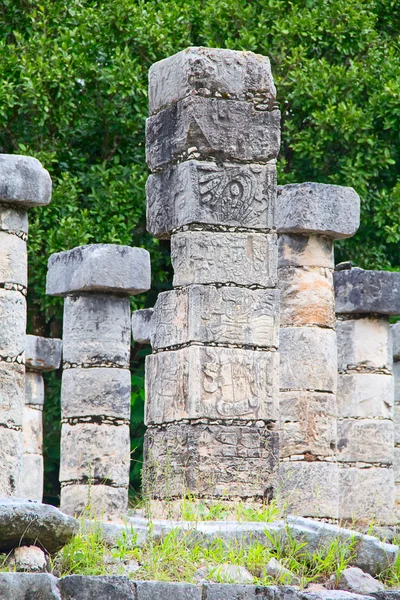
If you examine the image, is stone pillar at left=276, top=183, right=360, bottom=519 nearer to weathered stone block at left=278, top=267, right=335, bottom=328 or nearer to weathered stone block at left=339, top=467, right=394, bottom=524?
weathered stone block at left=278, top=267, right=335, bottom=328

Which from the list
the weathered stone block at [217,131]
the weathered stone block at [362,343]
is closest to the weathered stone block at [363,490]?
the weathered stone block at [362,343]

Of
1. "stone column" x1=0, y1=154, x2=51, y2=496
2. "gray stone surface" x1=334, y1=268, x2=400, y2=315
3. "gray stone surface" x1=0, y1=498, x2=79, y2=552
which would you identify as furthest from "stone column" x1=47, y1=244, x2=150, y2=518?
"gray stone surface" x1=0, y1=498, x2=79, y2=552

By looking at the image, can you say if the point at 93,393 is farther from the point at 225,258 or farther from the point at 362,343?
the point at 225,258

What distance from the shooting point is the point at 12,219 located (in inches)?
425

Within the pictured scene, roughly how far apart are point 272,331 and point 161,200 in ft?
4.59

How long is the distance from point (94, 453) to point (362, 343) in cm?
322

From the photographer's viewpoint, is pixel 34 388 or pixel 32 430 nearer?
pixel 32 430

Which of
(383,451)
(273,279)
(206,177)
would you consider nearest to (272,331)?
(273,279)

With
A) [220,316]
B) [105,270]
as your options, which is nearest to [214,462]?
[220,316]

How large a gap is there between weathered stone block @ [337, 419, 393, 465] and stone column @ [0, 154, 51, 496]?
202 inches

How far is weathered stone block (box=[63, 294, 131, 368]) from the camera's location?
14.2m

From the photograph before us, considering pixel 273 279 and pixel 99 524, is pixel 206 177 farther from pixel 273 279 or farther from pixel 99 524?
pixel 99 524

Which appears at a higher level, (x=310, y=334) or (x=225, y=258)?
(x=225, y=258)

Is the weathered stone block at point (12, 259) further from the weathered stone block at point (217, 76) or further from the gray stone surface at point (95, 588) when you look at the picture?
the gray stone surface at point (95, 588)
